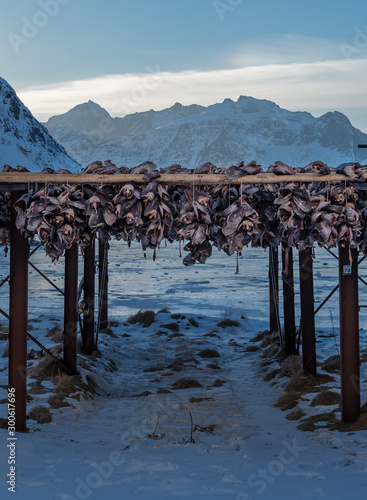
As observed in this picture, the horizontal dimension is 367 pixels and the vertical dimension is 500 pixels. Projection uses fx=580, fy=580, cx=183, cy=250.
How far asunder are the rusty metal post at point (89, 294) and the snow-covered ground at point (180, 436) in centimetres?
56

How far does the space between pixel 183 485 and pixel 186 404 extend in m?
4.53

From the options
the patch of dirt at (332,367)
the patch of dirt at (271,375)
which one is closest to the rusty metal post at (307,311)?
the patch of dirt at (332,367)

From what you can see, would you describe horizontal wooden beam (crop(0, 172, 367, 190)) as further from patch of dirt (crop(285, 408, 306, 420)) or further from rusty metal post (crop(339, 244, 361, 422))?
patch of dirt (crop(285, 408, 306, 420))

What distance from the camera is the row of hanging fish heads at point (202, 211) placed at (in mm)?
6566

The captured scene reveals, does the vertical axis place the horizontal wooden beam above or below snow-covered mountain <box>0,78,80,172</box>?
below

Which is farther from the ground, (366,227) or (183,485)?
(366,227)

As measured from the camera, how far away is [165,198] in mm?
6684

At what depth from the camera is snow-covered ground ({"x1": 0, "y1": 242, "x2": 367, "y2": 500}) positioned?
639 cm

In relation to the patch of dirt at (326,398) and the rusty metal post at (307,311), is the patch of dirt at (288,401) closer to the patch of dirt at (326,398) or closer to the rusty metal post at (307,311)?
the patch of dirt at (326,398)

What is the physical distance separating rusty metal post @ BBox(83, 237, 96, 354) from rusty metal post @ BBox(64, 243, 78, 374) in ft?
5.87

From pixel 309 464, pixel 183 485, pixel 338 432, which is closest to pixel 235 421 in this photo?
pixel 338 432

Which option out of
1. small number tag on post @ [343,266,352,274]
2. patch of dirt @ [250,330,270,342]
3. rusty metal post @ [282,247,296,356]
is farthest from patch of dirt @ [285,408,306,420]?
patch of dirt @ [250,330,270,342]

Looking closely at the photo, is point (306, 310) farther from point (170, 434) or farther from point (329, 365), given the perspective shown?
point (170, 434)

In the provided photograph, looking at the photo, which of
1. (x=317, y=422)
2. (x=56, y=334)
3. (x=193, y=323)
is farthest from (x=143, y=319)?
(x=317, y=422)
